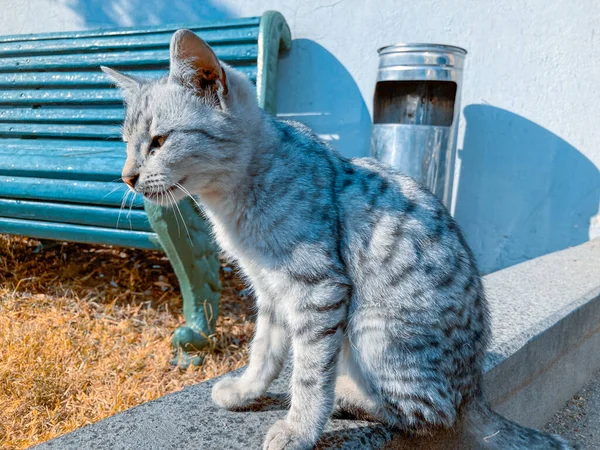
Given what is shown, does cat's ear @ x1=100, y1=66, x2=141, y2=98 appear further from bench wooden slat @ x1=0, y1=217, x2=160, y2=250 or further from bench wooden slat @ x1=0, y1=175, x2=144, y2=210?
bench wooden slat @ x1=0, y1=217, x2=160, y2=250

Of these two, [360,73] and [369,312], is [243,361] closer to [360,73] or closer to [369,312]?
[369,312]

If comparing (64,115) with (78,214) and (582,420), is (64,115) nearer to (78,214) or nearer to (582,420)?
(78,214)

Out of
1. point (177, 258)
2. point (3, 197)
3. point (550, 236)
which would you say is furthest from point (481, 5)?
point (3, 197)

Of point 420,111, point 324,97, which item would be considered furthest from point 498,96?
point 324,97

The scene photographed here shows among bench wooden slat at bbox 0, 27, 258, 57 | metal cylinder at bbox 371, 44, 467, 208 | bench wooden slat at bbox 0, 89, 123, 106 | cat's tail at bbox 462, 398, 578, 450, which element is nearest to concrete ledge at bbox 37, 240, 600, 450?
cat's tail at bbox 462, 398, 578, 450

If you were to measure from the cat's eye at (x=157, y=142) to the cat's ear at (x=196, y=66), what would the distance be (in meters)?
0.15

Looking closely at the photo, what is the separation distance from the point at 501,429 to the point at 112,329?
184cm

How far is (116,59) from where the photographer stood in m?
3.14

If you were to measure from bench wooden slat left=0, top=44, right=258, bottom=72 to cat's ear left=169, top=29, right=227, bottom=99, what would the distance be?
5.24ft

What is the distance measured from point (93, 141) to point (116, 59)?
1.87 ft

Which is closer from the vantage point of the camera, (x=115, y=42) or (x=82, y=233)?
(x=82, y=233)

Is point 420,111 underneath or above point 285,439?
above

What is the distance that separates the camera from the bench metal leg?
2.24 m

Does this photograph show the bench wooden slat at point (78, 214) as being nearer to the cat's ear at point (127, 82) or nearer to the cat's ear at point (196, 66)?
the cat's ear at point (127, 82)
